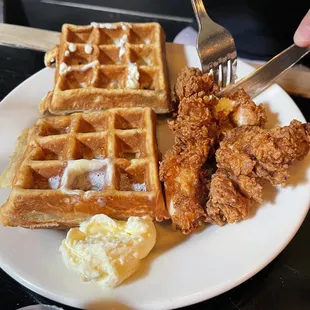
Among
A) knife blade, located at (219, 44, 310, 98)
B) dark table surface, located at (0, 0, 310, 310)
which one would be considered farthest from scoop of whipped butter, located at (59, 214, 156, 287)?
knife blade, located at (219, 44, 310, 98)

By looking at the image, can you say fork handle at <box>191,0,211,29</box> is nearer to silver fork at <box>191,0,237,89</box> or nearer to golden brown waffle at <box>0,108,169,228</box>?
silver fork at <box>191,0,237,89</box>

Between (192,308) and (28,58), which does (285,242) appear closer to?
(192,308)

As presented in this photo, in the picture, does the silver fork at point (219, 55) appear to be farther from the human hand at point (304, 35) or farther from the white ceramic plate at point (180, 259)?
the white ceramic plate at point (180, 259)

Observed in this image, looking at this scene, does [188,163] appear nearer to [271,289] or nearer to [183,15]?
[271,289]

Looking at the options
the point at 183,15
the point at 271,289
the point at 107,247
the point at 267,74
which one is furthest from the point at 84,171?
the point at 183,15

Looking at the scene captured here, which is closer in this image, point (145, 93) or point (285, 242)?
point (285, 242)

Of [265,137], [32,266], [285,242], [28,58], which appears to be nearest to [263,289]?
[285,242]

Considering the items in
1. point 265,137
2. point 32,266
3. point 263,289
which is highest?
point 265,137
